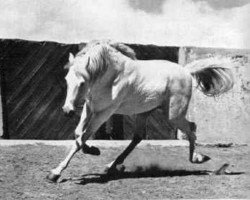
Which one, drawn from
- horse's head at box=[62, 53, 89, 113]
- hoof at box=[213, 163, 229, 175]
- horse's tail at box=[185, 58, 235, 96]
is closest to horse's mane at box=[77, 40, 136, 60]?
horse's head at box=[62, 53, 89, 113]

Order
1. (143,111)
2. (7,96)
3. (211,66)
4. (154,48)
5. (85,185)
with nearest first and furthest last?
(85,185) < (143,111) < (211,66) < (7,96) < (154,48)

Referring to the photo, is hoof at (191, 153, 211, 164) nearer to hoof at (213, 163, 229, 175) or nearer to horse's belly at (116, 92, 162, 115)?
hoof at (213, 163, 229, 175)

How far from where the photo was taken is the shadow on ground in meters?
5.33

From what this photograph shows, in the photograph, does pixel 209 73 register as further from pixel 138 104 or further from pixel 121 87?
pixel 121 87

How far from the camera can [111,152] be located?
23.7 feet

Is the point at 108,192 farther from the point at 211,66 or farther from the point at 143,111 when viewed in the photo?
the point at 211,66

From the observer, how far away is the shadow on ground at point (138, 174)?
5332 mm

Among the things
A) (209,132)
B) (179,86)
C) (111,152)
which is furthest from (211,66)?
(209,132)

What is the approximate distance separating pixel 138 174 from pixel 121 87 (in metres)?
0.97

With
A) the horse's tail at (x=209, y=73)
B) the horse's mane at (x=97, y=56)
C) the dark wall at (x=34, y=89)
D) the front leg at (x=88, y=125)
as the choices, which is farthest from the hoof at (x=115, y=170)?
the dark wall at (x=34, y=89)

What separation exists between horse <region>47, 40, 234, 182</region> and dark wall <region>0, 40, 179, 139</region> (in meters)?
2.00

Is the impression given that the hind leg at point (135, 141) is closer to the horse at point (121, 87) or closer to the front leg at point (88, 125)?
the horse at point (121, 87)

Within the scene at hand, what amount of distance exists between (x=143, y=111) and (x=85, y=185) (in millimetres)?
1322

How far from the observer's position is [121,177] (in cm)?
560
